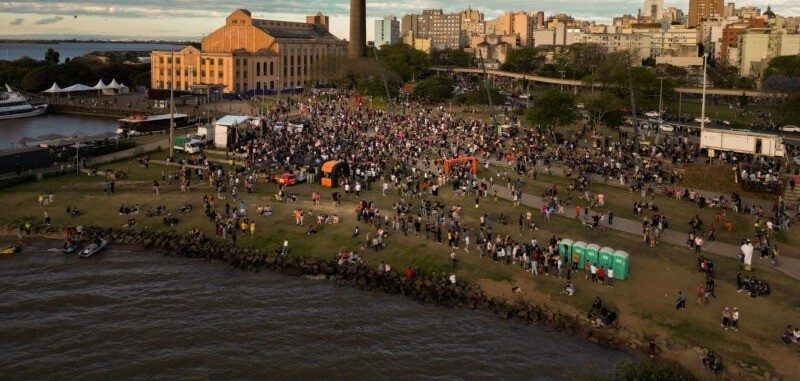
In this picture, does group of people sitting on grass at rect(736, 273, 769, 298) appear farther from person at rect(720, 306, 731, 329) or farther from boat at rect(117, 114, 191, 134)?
boat at rect(117, 114, 191, 134)

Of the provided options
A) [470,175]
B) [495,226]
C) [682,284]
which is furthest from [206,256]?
[682,284]

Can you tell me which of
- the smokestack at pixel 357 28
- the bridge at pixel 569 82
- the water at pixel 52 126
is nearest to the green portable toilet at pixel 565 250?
the water at pixel 52 126

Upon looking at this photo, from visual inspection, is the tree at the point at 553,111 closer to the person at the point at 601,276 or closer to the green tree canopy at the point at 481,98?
the green tree canopy at the point at 481,98

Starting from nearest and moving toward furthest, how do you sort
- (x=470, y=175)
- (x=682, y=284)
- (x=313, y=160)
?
(x=682, y=284) < (x=470, y=175) < (x=313, y=160)

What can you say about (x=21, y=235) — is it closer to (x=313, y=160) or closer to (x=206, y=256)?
(x=206, y=256)

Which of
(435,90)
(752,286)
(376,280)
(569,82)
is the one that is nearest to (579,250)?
(752,286)

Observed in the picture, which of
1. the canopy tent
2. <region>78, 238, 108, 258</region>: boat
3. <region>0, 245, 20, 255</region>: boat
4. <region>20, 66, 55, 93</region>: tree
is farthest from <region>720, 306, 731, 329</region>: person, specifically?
<region>20, 66, 55, 93</region>: tree

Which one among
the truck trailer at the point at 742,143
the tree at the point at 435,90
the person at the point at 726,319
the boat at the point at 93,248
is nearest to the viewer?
the person at the point at 726,319

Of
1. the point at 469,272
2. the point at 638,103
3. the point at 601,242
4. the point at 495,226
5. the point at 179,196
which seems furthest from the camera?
the point at 638,103
